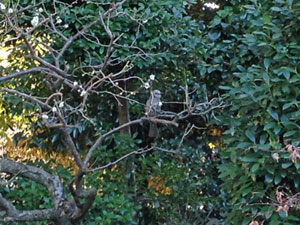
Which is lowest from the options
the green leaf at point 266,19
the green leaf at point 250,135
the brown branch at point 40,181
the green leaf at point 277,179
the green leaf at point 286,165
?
the brown branch at point 40,181

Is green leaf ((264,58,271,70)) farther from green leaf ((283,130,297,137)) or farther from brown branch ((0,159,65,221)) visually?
brown branch ((0,159,65,221))

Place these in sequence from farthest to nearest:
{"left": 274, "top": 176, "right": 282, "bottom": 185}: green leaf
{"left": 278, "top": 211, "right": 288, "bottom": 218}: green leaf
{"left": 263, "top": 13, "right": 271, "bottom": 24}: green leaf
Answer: {"left": 263, "top": 13, "right": 271, "bottom": 24}: green leaf
{"left": 274, "top": 176, "right": 282, "bottom": 185}: green leaf
{"left": 278, "top": 211, "right": 288, "bottom": 218}: green leaf

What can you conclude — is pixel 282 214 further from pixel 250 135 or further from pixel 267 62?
pixel 267 62

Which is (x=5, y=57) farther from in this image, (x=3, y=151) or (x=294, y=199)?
(x=294, y=199)

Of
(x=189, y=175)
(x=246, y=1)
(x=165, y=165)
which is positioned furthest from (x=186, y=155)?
(x=246, y=1)

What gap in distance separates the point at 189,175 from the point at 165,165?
0.44 m

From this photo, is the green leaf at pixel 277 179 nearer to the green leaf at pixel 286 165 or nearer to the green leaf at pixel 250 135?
the green leaf at pixel 286 165

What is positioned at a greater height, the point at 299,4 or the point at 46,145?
the point at 299,4

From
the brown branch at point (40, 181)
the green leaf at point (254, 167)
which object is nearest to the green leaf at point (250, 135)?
the green leaf at point (254, 167)

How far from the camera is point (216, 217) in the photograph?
476cm

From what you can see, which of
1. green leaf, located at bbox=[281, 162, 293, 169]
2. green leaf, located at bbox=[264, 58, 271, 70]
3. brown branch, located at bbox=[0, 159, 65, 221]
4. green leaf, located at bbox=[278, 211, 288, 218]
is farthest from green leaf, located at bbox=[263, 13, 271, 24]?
brown branch, located at bbox=[0, 159, 65, 221]

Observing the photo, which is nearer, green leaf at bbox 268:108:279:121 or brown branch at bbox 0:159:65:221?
green leaf at bbox 268:108:279:121

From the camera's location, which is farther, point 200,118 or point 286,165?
point 200,118

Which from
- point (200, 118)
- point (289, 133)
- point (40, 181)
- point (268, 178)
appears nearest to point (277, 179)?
point (268, 178)
